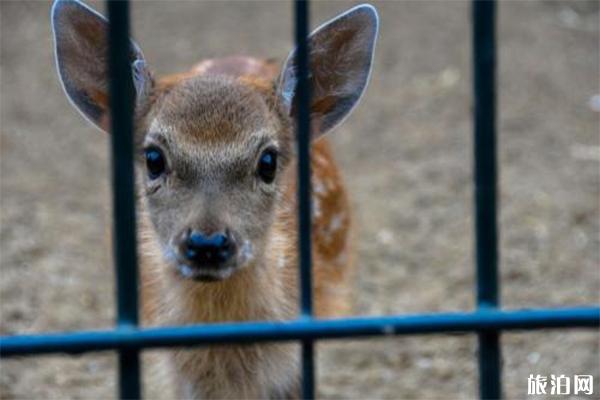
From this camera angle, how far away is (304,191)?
90.3 inches

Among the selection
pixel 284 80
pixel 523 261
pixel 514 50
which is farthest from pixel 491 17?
pixel 514 50

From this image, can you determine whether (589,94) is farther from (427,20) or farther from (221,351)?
(221,351)

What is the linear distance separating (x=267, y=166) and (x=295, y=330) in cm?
185

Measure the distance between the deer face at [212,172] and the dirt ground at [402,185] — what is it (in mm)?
1700

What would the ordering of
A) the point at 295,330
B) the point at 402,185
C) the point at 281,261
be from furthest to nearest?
the point at 402,185
the point at 281,261
the point at 295,330

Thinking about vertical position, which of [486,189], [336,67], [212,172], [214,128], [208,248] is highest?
[336,67]

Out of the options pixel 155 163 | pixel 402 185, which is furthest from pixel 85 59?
pixel 402 185

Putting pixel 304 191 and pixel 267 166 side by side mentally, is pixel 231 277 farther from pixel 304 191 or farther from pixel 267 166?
pixel 304 191

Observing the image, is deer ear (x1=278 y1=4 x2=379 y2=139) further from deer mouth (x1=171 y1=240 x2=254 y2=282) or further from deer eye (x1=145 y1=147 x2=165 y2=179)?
deer mouth (x1=171 y1=240 x2=254 y2=282)

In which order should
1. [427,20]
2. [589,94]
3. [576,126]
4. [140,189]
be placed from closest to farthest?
1. [140,189]
2. [576,126]
3. [589,94]
4. [427,20]

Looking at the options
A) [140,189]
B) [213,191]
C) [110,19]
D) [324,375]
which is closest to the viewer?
[110,19]

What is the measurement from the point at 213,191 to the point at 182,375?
912 millimetres

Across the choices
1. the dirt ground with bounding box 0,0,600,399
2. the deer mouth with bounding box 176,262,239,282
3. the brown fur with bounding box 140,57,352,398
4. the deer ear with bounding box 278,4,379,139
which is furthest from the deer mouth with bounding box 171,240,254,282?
the dirt ground with bounding box 0,0,600,399

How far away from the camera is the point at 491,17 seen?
221 cm
